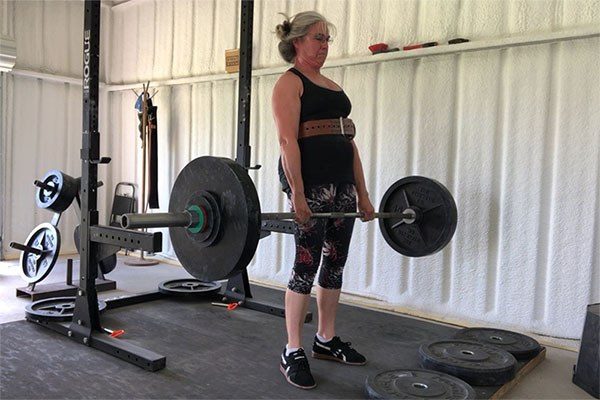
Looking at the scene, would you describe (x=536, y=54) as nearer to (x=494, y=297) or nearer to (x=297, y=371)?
(x=494, y=297)

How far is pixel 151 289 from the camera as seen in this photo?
3.80 metres

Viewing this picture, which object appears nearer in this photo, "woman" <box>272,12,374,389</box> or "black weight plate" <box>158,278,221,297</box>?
"woman" <box>272,12,374,389</box>

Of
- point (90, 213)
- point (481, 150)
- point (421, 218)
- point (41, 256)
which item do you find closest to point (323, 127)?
point (421, 218)

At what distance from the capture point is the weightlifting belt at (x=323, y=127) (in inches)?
80.6

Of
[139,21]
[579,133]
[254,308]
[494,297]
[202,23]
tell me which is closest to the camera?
[579,133]

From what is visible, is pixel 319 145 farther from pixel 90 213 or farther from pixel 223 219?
pixel 90 213

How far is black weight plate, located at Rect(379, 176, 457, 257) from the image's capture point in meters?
2.64

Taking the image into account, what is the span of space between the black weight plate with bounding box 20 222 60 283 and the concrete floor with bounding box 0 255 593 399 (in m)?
0.18

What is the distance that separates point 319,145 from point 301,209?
0.28 metres

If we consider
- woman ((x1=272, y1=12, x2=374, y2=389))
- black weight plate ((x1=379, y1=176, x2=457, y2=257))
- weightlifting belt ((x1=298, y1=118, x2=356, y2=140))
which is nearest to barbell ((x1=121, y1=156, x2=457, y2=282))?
woman ((x1=272, y1=12, x2=374, y2=389))

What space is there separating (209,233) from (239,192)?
211mm

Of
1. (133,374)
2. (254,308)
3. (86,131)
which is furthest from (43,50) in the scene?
(133,374)

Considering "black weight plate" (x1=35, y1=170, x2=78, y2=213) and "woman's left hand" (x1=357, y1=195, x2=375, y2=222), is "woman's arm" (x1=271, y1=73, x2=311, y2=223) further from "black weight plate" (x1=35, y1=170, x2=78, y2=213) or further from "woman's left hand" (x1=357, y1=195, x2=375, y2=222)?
"black weight plate" (x1=35, y1=170, x2=78, y2=213)

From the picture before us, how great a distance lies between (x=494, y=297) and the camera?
297cm
